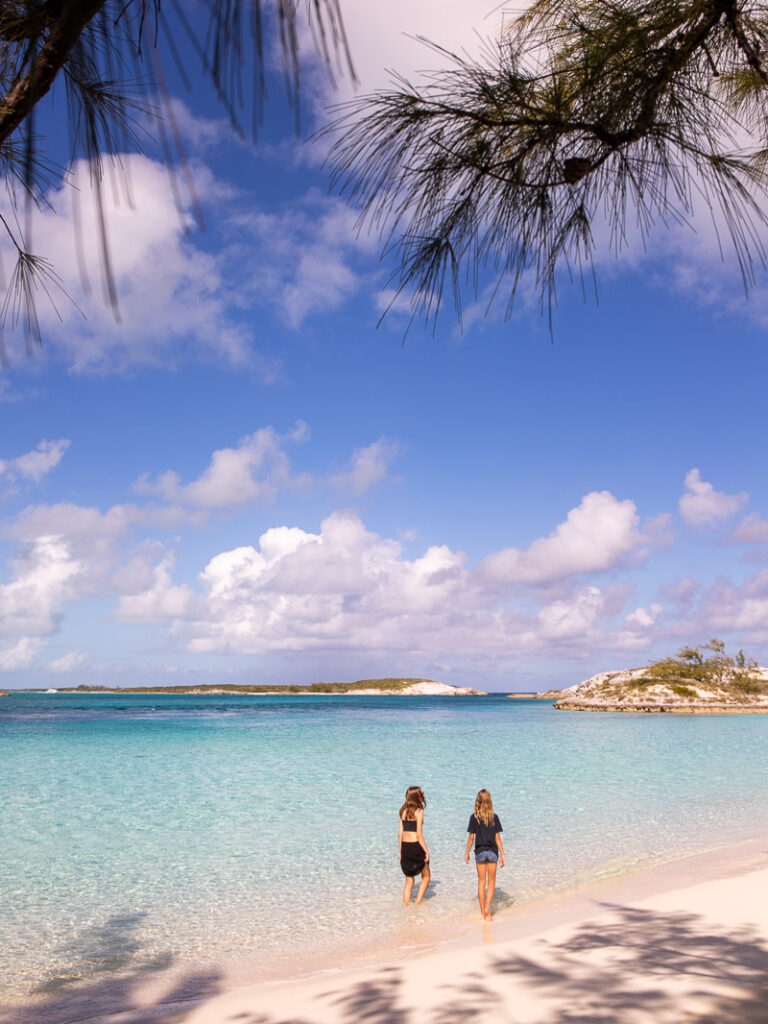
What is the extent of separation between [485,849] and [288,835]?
655 centimetres

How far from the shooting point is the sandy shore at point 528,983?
5.41 metres

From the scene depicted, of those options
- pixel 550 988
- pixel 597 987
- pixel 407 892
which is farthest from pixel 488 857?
pixel 597 987

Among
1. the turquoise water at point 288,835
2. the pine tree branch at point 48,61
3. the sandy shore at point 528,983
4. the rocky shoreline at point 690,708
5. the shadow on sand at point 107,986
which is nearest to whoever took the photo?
the pine tree branch at point 48,61

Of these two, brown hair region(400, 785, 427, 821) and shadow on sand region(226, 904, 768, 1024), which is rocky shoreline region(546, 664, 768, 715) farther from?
shadow on sand region(226, 904, 768, 1024)

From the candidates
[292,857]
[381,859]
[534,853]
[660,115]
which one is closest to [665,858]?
[534,853]

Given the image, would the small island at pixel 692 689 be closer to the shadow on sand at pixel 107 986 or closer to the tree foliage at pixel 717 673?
the tree foliage at pixel 717 673

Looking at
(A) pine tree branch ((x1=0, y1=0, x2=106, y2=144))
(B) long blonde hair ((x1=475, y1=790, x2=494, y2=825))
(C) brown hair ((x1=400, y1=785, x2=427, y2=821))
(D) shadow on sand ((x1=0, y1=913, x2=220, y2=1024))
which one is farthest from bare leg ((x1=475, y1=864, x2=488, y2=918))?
(A) pine tree branch ((x1=0, y1=0, x2=106, y2=144))

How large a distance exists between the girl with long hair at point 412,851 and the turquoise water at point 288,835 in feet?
1.00

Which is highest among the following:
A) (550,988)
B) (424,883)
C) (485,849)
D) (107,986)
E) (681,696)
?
(485,849)

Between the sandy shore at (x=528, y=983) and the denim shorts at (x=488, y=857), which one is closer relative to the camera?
the sandy shore at (x=528, y=983)

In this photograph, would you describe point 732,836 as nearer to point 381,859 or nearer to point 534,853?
point 534,853

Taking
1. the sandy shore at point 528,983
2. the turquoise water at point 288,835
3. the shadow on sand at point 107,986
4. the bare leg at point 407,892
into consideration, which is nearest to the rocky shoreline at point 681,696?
the turquoise water at point 288,835

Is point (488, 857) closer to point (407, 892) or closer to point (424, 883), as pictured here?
point (424, 883)

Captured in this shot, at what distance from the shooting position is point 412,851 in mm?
9492
